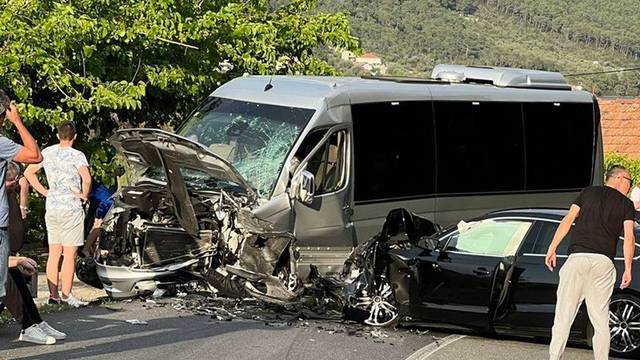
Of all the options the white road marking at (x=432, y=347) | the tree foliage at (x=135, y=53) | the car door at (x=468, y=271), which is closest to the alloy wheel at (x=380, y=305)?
the car door at (x=468, y=271)

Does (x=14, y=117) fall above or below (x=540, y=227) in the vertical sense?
above

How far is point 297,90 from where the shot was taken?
13.6 metres

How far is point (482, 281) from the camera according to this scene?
10578 millimetres

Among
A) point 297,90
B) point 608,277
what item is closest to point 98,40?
point 297,90

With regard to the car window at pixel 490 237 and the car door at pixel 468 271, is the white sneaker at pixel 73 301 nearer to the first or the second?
the car door at pixel 468 271

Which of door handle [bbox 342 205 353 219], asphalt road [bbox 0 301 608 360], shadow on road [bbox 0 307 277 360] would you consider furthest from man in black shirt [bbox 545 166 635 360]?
door handle [bbox 342 205 353 219]

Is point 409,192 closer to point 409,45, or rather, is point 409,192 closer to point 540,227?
point 540,227

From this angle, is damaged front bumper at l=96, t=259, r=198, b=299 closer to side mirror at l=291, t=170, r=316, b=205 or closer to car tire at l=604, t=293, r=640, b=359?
side mirror at l=291, t=170, r=316, b=205

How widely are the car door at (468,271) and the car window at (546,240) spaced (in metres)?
0.16

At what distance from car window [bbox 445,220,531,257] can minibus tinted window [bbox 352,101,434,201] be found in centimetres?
277

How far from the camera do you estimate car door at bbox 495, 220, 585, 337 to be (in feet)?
33.4

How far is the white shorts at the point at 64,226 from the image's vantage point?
11.2m

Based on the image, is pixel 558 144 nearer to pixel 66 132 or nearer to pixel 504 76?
pixel 504 76

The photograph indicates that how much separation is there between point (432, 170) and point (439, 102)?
0.98 m
